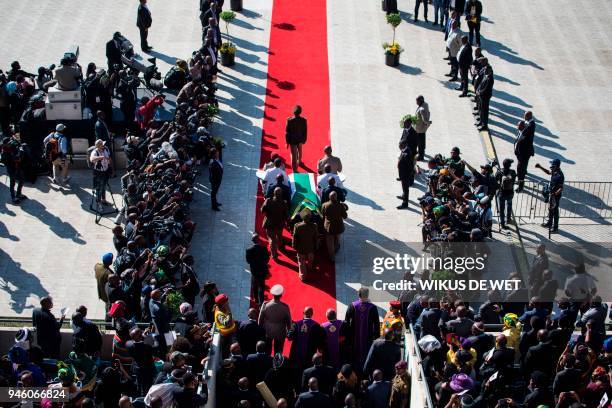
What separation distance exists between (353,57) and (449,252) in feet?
39.9

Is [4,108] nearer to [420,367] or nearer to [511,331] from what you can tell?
[420,367]

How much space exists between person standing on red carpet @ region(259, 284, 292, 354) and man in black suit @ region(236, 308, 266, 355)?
557 millimetres

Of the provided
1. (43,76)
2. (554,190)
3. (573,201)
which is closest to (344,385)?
(554,190)

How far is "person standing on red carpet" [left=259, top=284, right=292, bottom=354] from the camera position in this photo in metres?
18.3

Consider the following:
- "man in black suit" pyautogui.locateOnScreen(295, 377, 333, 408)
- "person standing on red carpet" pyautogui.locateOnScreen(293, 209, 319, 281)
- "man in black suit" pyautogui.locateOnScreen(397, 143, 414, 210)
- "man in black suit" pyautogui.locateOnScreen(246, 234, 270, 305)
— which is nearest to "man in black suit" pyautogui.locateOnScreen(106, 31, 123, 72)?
"man in black suit" pyautogui.locateOnScreen(397, 143, 414, 210)

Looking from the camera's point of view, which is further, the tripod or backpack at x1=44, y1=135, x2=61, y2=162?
backpack at x1=44, y1=135, x2=61, y2=162

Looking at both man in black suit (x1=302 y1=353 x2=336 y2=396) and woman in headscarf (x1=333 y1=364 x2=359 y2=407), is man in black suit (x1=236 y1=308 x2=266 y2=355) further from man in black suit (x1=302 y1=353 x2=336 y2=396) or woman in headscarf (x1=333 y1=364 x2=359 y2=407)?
woman in headscarf (x1=333 y1=364 x2=359 y2=407)

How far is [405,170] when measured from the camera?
23609 mm

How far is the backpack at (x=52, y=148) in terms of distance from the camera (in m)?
24.4

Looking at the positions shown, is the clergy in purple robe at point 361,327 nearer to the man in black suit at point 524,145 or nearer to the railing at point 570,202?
the railing at point 570,202

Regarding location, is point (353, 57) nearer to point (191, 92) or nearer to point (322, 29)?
point (322, 29)

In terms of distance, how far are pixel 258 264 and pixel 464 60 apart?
11.1 m

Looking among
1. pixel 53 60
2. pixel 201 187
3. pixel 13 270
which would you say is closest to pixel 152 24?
pixel 53 60

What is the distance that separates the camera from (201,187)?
81.8 feet
